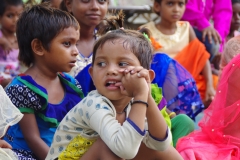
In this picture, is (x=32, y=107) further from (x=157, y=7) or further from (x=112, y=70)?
(x=157, y=7)

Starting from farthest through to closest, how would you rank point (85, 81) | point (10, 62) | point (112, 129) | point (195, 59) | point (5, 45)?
point (195, 59) < point (10, 62) < point (5, 45) < point (85, 81) < point (112, 129)

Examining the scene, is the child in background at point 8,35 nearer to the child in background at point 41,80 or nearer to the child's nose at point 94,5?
the child's nose at point 94,5

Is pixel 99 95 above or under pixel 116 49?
under

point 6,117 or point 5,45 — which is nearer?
point 6,117

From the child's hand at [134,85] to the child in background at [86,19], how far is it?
1364 millimetres

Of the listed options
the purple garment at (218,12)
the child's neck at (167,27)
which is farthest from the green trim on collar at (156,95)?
the purple garment at (218,12)

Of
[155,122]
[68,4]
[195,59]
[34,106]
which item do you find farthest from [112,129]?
[195,59]

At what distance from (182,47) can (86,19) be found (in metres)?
1.25

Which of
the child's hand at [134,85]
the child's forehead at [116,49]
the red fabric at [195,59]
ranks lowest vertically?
the red fabric at [195,59]

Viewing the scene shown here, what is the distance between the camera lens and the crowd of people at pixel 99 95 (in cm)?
209

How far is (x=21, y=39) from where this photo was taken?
2.86 metres

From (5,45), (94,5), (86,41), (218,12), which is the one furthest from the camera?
(218,12)

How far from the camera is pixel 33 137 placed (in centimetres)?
264

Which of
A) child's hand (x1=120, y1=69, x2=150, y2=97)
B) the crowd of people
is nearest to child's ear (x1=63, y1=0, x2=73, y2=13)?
the crowd of people
